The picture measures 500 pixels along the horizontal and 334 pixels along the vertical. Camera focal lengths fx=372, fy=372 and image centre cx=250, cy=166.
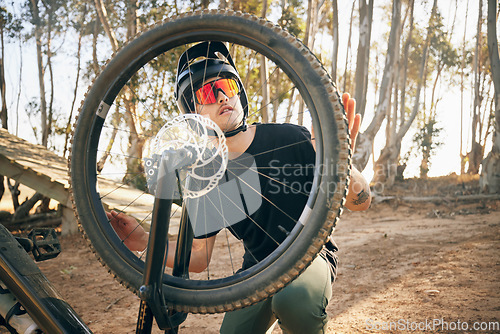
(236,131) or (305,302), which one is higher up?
(236,131)

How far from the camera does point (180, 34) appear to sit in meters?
1.41

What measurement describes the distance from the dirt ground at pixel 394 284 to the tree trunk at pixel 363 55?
3786 millimetres

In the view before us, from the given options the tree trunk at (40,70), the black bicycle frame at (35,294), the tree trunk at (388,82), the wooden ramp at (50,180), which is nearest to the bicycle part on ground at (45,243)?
the black bicycle frame at (35,294)

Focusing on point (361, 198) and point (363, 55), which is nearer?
point (361, 198)

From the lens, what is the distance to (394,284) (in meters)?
3.41

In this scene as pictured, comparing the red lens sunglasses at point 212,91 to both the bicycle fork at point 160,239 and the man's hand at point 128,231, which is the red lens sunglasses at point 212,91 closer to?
the bicycle fork at point 160,239

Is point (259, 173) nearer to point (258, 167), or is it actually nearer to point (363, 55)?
point (258, 167)

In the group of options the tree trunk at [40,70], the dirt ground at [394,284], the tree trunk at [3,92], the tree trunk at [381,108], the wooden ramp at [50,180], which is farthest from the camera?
the tree trunk at [40,70]

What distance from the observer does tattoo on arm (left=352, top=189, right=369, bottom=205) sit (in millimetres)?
1661

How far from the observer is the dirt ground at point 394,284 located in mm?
2564

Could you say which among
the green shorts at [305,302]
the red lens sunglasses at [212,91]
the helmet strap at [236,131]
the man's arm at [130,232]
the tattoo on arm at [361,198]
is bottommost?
the green shorts at [305,302]

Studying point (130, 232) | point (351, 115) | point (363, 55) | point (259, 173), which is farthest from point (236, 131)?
point (363, 55)

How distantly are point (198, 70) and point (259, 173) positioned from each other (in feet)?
1.76

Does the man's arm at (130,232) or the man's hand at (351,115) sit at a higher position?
the man's hand at (351,115)
